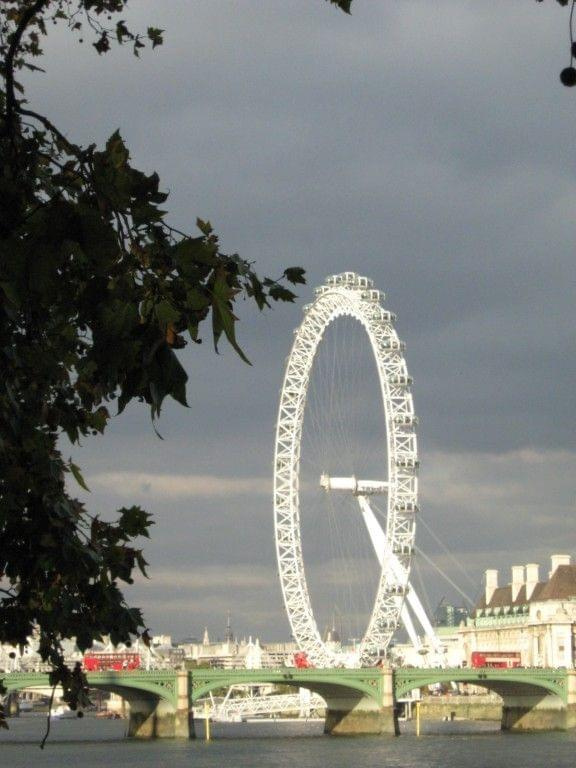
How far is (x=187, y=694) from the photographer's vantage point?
299 feet

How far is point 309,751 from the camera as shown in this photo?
76438 millimetres

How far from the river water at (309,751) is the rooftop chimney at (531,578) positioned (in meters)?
59.8

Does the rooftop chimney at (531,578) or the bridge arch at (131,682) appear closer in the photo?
the bridge arch at (131,682)

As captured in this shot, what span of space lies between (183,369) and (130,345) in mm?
195

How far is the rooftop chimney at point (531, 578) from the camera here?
159 m

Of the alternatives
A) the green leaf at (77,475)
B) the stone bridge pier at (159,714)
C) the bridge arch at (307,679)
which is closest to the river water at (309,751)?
the stone bridge pier at (159,714)

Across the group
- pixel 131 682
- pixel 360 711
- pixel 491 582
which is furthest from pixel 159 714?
pixel 491 582

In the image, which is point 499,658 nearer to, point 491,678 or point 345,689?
point 345,689

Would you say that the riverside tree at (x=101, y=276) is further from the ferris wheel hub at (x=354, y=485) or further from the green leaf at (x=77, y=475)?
the ferris wheel hub at (x=354, y=485)

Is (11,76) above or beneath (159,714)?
above

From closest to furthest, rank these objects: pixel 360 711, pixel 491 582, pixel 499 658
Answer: pixel 360 711 → pixel 499 658 → pixel 491 582

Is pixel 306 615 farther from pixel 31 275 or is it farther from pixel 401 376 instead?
pixel 31 275

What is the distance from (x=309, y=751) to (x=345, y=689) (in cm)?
1814

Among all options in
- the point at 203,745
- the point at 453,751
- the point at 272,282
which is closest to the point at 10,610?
the point at 272,282
